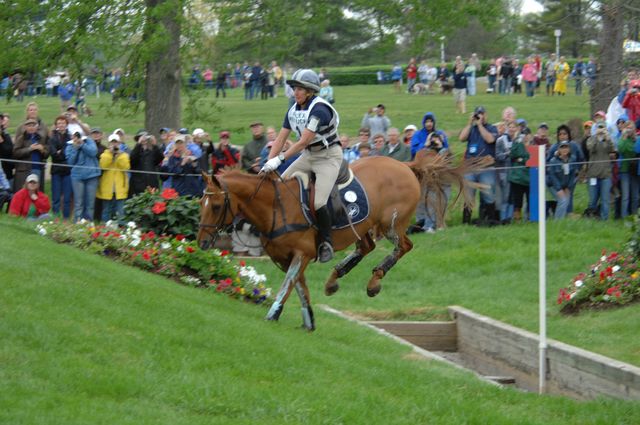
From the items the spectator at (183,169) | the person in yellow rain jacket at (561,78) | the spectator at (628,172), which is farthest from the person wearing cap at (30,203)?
the person in yellow rain jacket at (561,78)

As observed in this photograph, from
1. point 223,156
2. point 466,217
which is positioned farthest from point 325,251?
point 466,217

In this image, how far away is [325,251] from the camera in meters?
13.0

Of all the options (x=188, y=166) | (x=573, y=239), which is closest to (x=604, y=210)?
(x=573, y=239)

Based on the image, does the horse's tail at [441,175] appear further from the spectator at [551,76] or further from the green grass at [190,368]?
the spectator at [551,76]

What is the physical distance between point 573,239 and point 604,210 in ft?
5.67

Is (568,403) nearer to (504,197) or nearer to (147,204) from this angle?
(147,204)

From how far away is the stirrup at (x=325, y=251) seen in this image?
12922 mm

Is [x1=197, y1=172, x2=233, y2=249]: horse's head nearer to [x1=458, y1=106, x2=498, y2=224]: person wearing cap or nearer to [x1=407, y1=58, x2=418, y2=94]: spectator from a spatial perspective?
[x1=458, y1=106, x2=498, y2=224]: person wearing cap

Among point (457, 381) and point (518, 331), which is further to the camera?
point (518, 331)

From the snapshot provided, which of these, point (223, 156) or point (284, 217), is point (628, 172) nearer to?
point (223, 156)

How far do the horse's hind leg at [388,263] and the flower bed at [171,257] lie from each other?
141 cm

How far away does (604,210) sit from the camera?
829 inches

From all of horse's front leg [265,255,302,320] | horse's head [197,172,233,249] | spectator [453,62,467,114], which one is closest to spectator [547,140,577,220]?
horse's front leg [265,255,302,320]

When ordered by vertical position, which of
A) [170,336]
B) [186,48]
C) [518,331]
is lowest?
[518,331]
